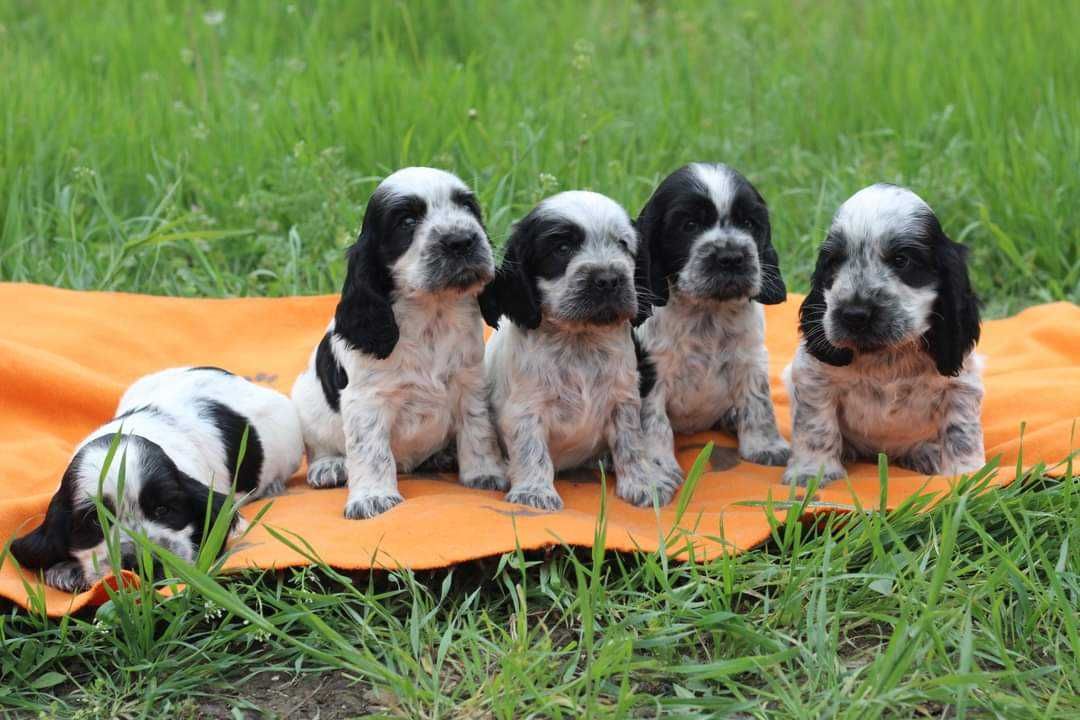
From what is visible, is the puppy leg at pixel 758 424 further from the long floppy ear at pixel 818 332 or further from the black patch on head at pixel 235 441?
the black patch on head at pixel 235 441

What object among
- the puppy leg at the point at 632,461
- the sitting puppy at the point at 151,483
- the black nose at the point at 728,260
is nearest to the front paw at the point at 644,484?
the puppy leg at the point at 632,461

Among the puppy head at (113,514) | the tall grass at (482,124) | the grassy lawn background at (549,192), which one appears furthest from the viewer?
the tall grass at (482,124)

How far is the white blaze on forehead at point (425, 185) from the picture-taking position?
4.68 meters

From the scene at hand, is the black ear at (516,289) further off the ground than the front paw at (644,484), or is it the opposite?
the black ear at (516,289)

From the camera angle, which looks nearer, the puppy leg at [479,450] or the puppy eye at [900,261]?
the puppy eye at [900,261]

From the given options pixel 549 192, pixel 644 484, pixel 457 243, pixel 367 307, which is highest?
pixel 457 243

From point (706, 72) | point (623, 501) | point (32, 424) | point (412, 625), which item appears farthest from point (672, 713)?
point (706, 72)

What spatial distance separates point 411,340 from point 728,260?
46.0 inches

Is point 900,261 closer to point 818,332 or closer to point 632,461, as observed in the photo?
point 818,332

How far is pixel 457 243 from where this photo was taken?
4.56 metres

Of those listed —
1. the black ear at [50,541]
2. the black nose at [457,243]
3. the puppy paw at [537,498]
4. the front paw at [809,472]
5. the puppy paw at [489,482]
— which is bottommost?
the puppy paw at [489,482]

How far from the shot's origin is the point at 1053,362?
6273 mm

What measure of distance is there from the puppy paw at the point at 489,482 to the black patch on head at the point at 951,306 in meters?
1.61

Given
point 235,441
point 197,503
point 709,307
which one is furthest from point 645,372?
point 197,503
